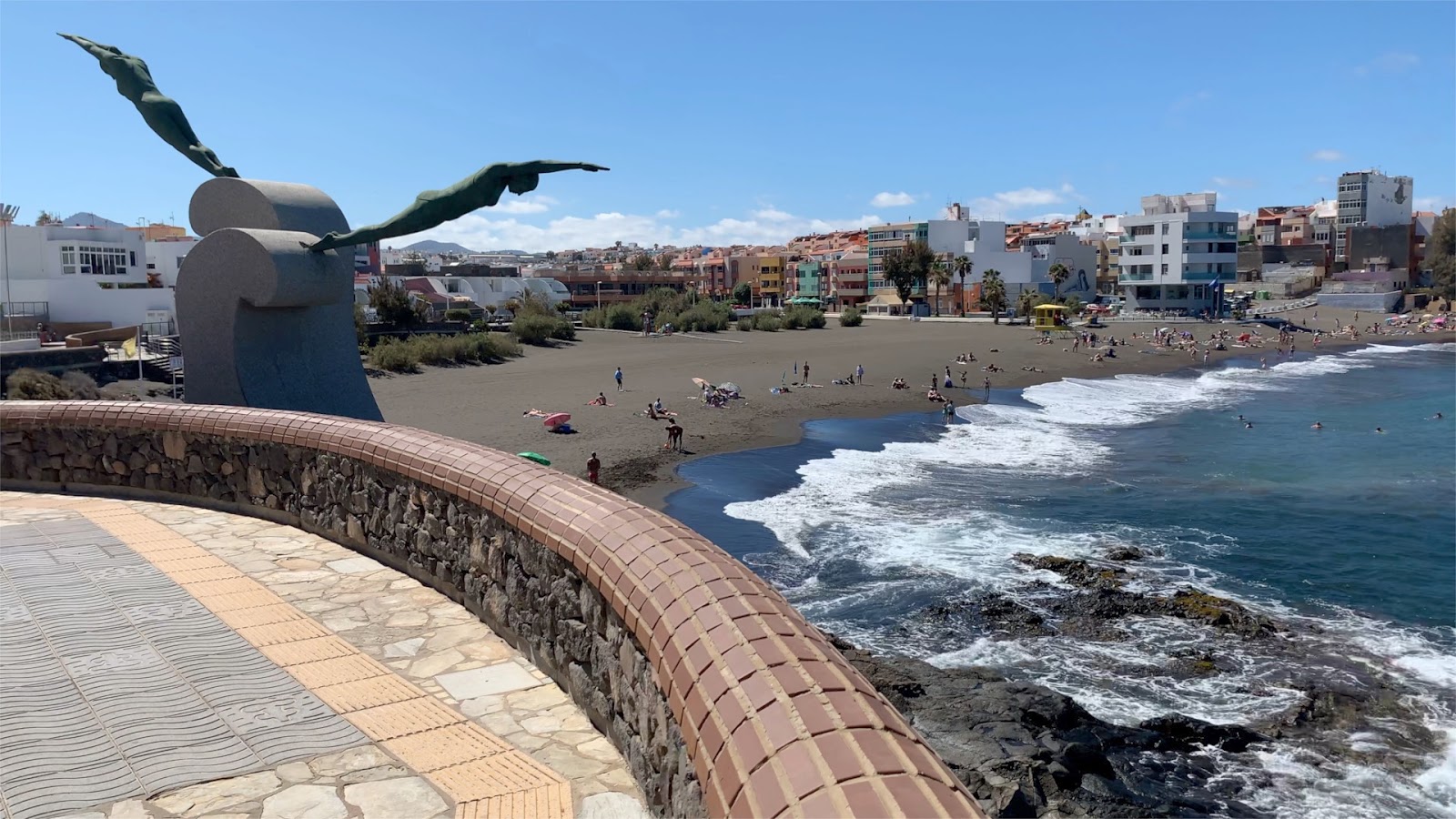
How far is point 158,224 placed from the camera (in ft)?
226

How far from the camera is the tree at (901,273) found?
82.8 meters

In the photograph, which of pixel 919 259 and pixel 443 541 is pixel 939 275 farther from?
pixel 443 541

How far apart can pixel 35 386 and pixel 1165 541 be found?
25044mm

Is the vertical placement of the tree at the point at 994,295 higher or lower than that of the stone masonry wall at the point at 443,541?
higher

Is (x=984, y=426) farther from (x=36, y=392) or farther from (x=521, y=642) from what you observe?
(x=521, y=642)

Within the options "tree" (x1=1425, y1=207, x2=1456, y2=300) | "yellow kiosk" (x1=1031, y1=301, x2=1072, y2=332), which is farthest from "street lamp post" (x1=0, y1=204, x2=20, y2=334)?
"tree" (x1=1425, y1=207, x2=1456, y2=300)

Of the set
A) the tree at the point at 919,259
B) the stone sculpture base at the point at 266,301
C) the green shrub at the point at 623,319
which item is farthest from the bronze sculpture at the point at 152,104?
the tree at the point at 919,259

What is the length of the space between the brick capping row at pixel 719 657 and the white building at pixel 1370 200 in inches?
4645

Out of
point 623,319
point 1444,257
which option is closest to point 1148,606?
point 623,319

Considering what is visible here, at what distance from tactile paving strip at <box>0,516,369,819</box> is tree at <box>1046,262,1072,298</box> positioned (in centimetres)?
8638

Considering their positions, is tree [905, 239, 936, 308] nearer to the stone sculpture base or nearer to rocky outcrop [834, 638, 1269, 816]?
rocky outcrop [834, 638, 1269, 816]

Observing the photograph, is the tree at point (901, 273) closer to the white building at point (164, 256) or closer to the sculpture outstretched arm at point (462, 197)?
the white building at point (164, 256)

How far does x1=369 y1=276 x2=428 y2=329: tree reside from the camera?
4838 centimetres

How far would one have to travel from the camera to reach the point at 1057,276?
8656 cm
